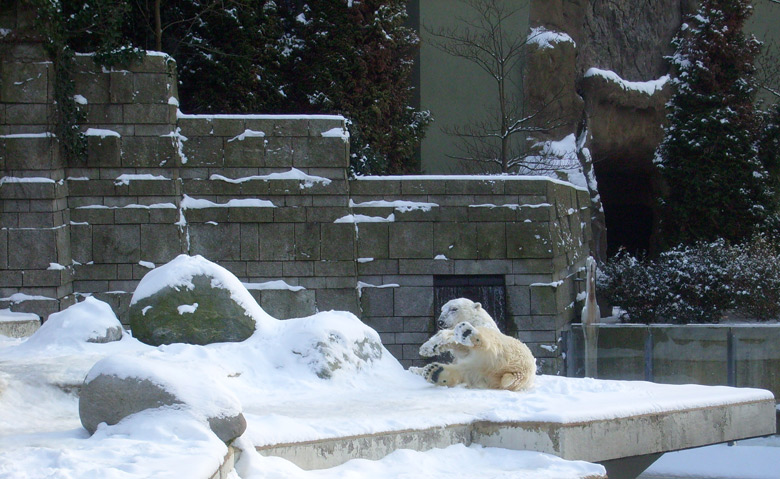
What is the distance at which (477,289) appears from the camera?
10.8 m

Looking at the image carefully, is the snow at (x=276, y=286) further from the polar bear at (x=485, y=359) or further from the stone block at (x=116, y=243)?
the polar bear at (x=485, y=359)

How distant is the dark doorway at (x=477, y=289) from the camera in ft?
35.3

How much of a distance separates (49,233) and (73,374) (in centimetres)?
481

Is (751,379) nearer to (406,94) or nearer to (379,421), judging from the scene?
(406,94)

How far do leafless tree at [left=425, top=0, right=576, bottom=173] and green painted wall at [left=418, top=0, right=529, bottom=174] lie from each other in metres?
0.09

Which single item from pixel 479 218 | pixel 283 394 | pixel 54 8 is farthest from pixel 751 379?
pixel 54 8

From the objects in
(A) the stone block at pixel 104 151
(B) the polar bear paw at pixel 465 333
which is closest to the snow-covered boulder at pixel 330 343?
(B) the polar bear paw at pixel 465 333

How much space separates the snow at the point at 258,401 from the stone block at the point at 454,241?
3761mm

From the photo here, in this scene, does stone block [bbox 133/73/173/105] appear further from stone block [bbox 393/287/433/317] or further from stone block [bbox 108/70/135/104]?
stone block [bbox 393/287/433/317]

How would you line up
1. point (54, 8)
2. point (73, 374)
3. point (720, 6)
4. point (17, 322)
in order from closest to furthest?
point (73, 374) → point (17, 322) → point (54, 8) → point (720, 6)

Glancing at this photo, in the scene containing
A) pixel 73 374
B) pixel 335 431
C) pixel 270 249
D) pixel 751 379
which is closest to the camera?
pixel 335 431

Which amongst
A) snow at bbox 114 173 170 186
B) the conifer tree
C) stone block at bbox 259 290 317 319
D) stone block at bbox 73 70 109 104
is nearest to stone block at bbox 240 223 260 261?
stone block at bbox 259 290 317 319

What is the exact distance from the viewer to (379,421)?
5.16m

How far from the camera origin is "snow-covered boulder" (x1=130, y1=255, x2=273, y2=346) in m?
6.75
